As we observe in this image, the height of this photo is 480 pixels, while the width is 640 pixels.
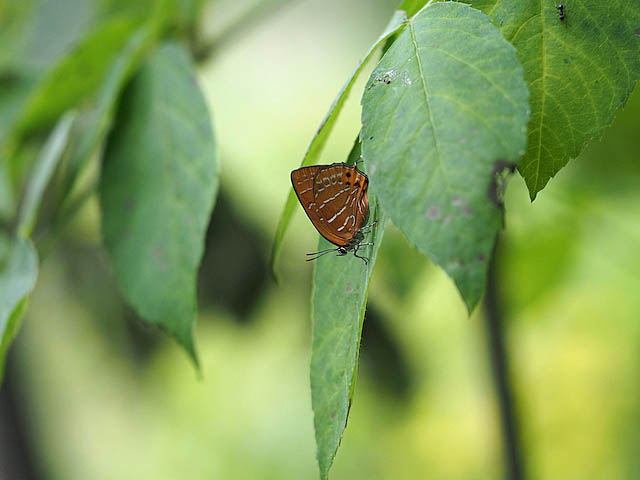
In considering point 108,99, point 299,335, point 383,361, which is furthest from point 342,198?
point 299,335

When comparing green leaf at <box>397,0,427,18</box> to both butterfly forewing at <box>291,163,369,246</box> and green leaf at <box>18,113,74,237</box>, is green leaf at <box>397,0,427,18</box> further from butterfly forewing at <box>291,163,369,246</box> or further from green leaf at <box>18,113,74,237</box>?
green leaf at <box>18,113,74,237</box>

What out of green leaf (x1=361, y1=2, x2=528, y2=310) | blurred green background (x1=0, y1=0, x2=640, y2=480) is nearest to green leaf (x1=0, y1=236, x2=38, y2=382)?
green leaf (x1=361, y1=2, x2=528, y2=310)

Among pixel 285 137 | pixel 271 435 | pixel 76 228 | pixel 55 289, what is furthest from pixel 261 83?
pixel 271 435

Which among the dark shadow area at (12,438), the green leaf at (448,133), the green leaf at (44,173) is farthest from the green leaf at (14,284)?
the dark shadow area at (12,438)

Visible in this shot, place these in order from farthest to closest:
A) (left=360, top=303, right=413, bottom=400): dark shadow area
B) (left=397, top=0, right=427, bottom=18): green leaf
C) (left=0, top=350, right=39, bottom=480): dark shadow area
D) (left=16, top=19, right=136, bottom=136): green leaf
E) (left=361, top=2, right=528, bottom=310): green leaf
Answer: (left=0, top=350, right=39, bottom=480): dark shadow area
(left=360, top=303, right=413, bottom=400): dark shadow area
(left=16, top=19, right=136, bottom=136): green leaf
(left=397, top=0, right=427, bottom=18): green leaf
(left=361, top=2, right=528, bottom=310): green leaf

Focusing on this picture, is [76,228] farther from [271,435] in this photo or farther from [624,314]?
[624,314]

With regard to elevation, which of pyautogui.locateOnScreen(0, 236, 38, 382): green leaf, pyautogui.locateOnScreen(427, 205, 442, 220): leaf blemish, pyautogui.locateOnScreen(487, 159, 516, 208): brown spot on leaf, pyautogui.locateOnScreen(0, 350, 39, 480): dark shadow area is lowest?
pyautogui.locateOnScreen(0, 350, 39, 480): dark shadow area
